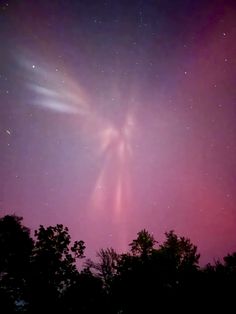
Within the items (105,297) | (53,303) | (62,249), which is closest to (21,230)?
(62,249)

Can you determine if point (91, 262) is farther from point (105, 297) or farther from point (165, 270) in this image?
point (165, 270)

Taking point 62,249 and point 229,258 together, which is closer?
point 62,249

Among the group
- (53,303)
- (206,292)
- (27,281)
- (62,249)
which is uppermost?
(62,249)

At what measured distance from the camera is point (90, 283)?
28.4 m

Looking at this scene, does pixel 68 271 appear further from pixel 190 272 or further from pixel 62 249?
pixel 190 272

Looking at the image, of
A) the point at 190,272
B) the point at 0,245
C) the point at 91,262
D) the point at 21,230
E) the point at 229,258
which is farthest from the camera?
the point at 229,258

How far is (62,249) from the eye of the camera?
2564cm

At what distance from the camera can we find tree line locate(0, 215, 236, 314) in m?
24.3

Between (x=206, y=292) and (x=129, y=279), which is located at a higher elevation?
(x=129, y=279)

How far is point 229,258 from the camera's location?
48.5 meters

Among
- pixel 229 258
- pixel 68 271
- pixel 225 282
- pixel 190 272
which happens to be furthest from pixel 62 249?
pixel 229 258

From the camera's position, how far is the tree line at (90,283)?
24.3 meters

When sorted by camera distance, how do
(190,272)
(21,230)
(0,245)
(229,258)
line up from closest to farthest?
(0,245)
(21,230)
(190,272)
(229,258)

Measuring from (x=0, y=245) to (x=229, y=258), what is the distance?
130 ft
